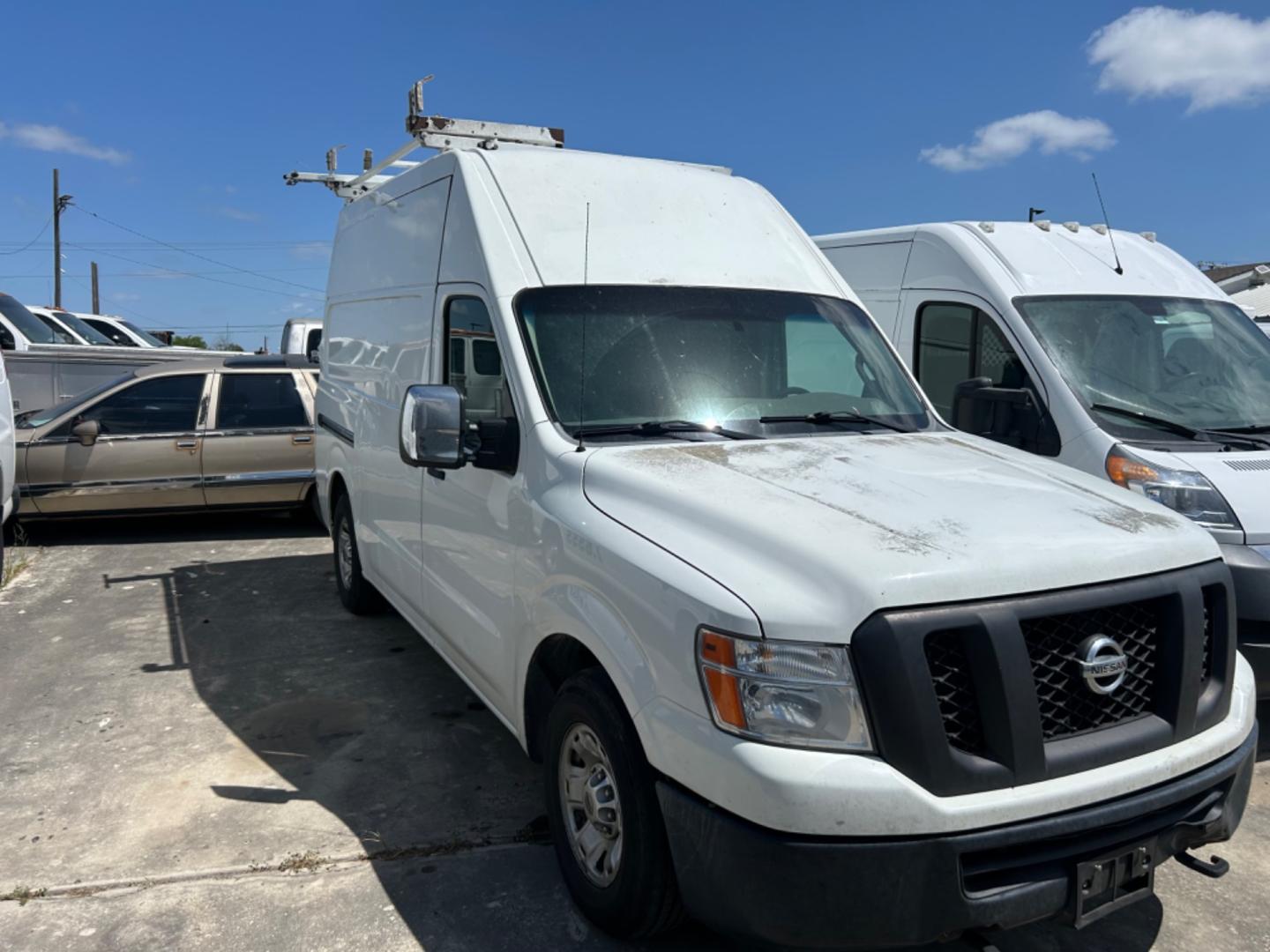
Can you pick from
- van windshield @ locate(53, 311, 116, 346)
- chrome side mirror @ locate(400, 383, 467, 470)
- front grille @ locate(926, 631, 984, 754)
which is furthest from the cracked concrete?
van windshield @ locate(53, 311, 116, 346)

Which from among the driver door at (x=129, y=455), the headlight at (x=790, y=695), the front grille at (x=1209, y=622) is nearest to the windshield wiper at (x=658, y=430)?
the headlight at (x=790, y=695)

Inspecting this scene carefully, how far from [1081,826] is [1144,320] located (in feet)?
14.0

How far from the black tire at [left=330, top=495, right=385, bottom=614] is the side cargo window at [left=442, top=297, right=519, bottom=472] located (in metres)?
2.29

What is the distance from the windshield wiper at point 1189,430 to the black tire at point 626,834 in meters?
3.55

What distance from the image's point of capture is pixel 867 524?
2789 mm

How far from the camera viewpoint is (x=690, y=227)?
4.39 m

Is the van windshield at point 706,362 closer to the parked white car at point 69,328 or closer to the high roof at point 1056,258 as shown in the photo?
the high roof at point 1056,258

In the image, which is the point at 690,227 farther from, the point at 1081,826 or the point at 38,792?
the point at 38,792

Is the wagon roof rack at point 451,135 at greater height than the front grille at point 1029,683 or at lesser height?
greater

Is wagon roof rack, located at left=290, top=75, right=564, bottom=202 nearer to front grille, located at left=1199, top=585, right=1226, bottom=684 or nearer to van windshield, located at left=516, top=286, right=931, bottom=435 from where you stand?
van windshield, located at left=516, top=286, right=931, bottom=435

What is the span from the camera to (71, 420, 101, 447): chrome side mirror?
8.73 meters

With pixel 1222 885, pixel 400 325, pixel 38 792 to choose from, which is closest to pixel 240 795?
pixel 38 792

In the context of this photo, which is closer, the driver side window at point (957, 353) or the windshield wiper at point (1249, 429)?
the windshield wiper at point (1249, 429)

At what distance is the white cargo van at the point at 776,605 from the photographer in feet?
7.98
